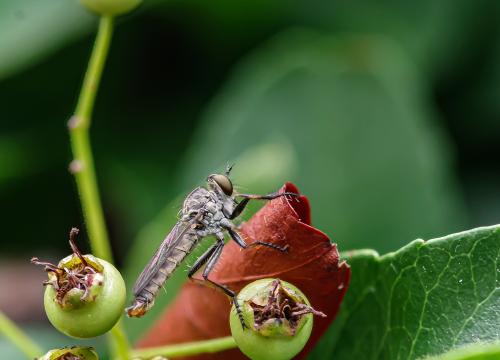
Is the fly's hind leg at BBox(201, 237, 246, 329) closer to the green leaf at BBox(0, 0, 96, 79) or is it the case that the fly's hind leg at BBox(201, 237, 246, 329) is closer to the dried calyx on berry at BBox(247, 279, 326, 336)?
the dried calyx on berry at BBox(247, 279, 326, 336)

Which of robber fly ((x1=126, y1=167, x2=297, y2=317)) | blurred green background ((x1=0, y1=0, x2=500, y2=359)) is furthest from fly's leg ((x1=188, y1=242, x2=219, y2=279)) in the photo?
blurred green background ((x1=0, y1=0, x2=500, y2=359))

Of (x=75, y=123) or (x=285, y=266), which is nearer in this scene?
(x=285, y=266)

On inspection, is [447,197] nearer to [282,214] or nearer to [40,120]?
[282,214]

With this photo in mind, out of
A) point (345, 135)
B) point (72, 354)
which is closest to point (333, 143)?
point (345, 135)

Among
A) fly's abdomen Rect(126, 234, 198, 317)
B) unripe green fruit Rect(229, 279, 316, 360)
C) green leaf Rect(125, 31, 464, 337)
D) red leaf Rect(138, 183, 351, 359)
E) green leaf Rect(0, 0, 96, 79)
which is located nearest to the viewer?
unripe green fruit Rect(229, 279, 316, 360)

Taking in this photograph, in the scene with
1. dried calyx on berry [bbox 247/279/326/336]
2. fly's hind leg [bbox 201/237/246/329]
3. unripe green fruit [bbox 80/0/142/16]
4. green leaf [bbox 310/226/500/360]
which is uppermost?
unripe green fruit [bbox 80/0/142/16]

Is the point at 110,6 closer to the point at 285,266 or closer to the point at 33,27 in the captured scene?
the point at 285,266

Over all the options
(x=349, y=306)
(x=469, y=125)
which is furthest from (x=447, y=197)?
(x=349, y=306)
